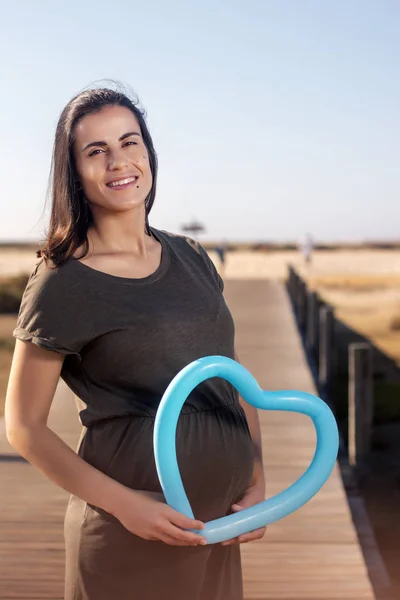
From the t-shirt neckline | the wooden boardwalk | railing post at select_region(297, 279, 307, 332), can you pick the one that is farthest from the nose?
railing post at select_region(297, 279, 307, 332)

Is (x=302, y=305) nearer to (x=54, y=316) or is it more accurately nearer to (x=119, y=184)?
(x=119, y=184)

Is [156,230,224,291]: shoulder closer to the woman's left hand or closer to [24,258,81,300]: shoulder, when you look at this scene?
[24,258,81,300]: shoulder

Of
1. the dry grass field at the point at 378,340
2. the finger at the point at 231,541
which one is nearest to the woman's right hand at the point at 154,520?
the finger at the point at 231,541

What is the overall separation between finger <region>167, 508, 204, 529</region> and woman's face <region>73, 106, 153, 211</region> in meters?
0.66

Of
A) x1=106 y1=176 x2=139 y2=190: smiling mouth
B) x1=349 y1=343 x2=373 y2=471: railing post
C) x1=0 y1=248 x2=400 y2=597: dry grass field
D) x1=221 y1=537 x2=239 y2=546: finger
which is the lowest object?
x1=0 y1=248 x2=400 y2=597: dry grass field

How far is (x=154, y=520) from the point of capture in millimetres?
1537

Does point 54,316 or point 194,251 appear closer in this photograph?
point 54,316

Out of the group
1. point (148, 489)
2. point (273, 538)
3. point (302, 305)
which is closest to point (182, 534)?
point (148, 489)

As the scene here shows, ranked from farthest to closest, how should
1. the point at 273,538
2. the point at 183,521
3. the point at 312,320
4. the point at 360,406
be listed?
1. the point at 312,320
2. the point at 360,406
3. the point at 273,538
4. the point at 183,521

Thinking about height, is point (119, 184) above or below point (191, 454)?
above

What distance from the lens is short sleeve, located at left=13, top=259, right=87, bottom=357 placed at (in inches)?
60.7

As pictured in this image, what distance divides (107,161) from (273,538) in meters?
2.63

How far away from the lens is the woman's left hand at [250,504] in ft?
5.51

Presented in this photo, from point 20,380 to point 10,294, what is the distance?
20501 mm
